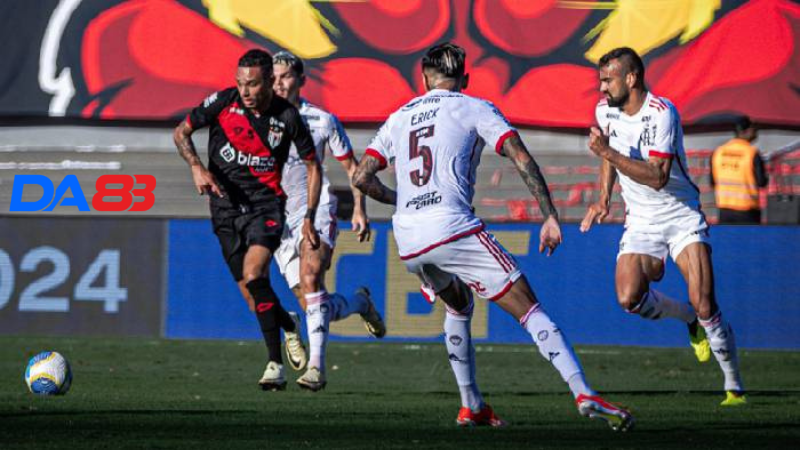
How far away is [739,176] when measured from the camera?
17.6 m

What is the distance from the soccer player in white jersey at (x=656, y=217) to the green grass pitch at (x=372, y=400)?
1.62ft

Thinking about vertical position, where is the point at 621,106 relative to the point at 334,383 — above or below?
above

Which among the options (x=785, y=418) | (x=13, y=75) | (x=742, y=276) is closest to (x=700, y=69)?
(x=742, y=276)

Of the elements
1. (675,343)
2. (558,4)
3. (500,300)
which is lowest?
(675,343)

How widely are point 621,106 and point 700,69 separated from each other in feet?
34.8

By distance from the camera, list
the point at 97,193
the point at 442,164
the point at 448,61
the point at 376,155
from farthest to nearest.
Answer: the point at 97,193, the point at 376,155, the point at 448,61, the point at 442,164

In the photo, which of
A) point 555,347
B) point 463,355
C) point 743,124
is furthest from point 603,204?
point 743,124

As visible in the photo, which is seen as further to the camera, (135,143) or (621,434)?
(135,143)

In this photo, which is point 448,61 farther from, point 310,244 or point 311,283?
point 311,283

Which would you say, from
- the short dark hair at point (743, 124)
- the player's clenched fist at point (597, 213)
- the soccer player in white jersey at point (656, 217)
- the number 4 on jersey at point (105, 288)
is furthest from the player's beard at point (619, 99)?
the short dark hair at point (743, 124)

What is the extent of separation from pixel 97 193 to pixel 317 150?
11063 millimetres

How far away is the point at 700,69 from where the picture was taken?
771 inches

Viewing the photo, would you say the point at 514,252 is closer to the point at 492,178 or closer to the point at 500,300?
the point at 492,178

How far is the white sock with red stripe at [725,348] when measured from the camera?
9.12 m
